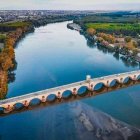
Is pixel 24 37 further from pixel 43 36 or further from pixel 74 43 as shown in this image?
pixel 74 43

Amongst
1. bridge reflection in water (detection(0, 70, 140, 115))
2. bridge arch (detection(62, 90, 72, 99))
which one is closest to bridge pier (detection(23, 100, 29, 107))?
bridge reflection in water (detection(0, 70, 140, 115))

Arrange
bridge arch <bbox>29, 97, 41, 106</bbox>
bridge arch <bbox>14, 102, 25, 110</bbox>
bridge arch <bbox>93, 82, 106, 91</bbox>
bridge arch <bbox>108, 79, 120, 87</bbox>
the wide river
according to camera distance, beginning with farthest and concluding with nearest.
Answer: bridge arch <bbox>108, 79, 120, 87</bbox>, bridge arch <bbox>93, 82, 106, 91</bbox>, bridge arch <bbox>29, 97, 41, 106</bbox>, bridge arch <bbox>14, 102, 25, 110</bbox>, the wide river

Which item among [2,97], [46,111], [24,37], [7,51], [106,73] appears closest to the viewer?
[46,111]

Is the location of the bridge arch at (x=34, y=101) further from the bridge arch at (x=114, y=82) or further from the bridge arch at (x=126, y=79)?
the bridge arch at (x=126, y=79)

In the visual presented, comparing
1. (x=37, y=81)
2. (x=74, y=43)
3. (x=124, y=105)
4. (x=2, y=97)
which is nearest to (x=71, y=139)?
(x=124, y=105)

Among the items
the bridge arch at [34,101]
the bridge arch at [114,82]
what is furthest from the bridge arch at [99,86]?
the bridge arch at [34,101]

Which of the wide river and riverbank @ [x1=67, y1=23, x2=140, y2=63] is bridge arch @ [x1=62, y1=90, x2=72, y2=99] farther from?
riverbank @ [x1=67, y1=23, x2=140, y2=63]

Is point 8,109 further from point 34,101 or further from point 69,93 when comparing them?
point 69,93
